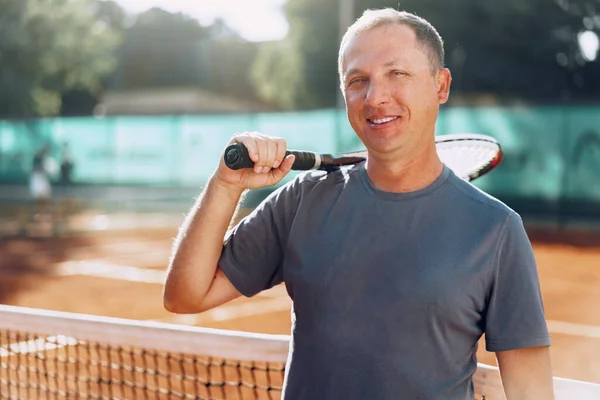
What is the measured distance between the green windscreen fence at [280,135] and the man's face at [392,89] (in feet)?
46.5

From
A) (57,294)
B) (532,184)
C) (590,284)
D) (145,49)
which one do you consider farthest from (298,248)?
→ (145,49)

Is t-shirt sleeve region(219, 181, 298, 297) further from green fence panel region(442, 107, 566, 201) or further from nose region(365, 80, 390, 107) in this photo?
green fence panel region(442, 107, 566, 201)

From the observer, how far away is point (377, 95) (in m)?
1.88

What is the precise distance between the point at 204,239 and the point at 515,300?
0.79 m

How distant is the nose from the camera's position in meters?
1.88

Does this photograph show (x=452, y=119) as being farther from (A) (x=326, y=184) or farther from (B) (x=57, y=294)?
(A) (x=326, y=184)

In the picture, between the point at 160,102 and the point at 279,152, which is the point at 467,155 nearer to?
the point at 279,152

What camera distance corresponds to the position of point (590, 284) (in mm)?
10281

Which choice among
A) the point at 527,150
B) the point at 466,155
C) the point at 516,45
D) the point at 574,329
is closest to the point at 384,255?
the point at 466,155

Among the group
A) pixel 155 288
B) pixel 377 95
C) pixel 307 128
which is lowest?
pixel 155 288

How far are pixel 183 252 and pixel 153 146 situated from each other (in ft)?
59.2

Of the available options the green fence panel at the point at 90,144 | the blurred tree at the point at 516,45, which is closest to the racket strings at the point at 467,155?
the green fence panel at the point at 90,144

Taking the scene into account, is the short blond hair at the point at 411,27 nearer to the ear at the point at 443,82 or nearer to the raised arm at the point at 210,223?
the ear at the point at 443,82

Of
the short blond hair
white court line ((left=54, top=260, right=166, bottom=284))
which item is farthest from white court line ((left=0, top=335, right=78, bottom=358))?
white court line ((left=54, top=260, right=166, bottom=284))
